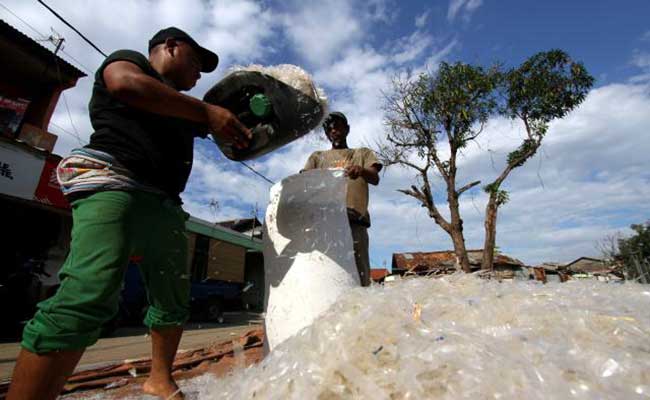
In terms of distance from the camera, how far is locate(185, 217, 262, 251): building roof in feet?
40.0

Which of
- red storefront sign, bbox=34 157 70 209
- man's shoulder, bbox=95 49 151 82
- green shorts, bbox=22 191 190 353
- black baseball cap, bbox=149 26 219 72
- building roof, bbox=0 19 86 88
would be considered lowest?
green shorts, bbox=22 191 190 353

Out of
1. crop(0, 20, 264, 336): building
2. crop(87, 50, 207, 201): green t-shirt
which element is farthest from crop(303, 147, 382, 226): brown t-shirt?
crop(0, 20, 264, 336): building

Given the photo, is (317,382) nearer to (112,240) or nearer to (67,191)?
(112,240)

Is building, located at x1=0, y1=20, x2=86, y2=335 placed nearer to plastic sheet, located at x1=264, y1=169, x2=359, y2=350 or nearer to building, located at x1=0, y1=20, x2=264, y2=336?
building, located at x1=0, y1=20, x2=264, y2=336

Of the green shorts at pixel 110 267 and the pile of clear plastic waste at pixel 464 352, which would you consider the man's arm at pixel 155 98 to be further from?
the pile of clear plastic waste at pixel 464 352

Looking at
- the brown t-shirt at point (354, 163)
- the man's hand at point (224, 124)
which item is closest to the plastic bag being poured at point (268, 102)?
the man's hand at point (224, 124)

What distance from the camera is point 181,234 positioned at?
5.02 feet

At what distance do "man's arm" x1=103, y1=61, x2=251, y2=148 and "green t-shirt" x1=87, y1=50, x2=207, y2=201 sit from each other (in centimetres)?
8

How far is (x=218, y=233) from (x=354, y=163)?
12.0 metres

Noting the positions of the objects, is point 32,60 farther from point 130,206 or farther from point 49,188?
point 130,206

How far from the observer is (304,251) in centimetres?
156

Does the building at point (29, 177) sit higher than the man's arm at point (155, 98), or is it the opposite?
the building at point (29, 177)

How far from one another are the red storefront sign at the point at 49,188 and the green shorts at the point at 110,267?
750cm

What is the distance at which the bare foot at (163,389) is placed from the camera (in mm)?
1343
